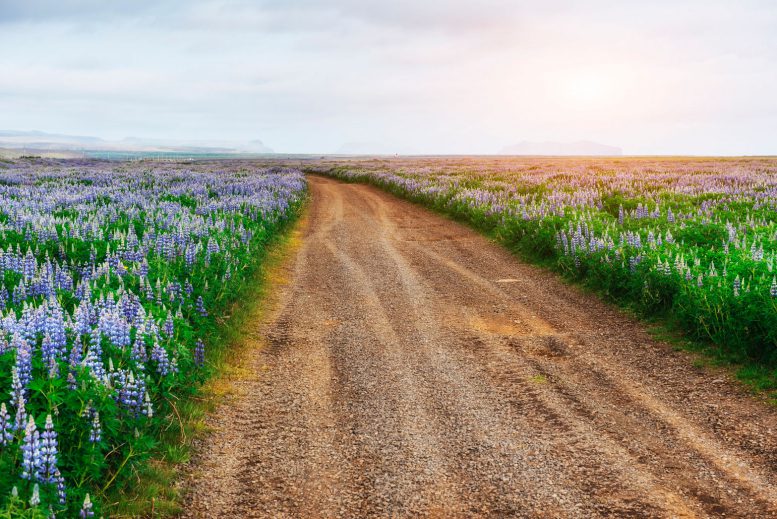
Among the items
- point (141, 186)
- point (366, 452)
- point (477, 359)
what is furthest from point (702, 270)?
point (141, 186)

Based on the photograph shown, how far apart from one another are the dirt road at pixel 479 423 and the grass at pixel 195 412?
22cm

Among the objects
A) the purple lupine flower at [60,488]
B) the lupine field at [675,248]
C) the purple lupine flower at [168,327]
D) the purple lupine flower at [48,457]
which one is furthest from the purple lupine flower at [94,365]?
the lupine field at [675,248]

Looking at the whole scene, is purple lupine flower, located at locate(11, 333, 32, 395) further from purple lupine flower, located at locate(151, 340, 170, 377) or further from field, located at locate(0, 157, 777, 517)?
purple lupine flower, located at locate(151, 340, 170, 377)

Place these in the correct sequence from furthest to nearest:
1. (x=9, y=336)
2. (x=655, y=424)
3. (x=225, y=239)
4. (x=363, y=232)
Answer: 1. (x=363, y=232)
2. (x=225, y=239)
3. (x=655, y=424)
4. (x=9, y=336)

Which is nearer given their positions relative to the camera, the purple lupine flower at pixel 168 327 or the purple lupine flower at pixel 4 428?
the purple lupine flower at pixel 4 428

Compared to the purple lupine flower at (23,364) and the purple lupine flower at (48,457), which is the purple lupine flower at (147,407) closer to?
the purple lupine flower at (23,364)

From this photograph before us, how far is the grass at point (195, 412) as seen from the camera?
4641mm

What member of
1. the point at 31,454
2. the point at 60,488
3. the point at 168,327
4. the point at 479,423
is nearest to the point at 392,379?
the point at 479,423

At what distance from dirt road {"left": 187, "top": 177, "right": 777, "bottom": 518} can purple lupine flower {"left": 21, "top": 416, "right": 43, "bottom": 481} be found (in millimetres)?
1273

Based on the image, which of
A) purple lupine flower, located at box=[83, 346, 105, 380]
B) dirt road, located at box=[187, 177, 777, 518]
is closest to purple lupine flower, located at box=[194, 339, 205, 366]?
dirt road, located at box=[187, 177, 777, 518]

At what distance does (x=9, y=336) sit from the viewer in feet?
17.3

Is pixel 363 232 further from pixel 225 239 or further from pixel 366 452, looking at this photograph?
pixel 366 452

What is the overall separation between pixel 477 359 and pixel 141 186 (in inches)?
911

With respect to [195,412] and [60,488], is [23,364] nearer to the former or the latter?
[60,488]
